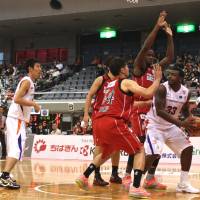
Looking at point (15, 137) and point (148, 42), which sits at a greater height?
point (148, 42)

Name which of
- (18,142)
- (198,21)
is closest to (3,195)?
(18,142)

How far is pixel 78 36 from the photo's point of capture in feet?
111

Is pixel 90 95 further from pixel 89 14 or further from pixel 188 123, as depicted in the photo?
pixel 89 14

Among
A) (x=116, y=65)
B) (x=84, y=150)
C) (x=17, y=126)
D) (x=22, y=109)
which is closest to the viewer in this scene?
(x=116, y=65)

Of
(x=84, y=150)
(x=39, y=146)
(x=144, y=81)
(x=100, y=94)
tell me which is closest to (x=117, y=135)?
(x=100, y=94)

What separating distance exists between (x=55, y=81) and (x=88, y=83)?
7.69ft

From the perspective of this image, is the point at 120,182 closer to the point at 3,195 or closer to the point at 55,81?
the point at 3,195

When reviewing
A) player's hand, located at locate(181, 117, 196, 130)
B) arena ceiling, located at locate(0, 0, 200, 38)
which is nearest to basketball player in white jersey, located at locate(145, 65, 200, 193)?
player's hand, located at locate(181, 117, 196, 130)

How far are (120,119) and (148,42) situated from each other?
124 centimetres

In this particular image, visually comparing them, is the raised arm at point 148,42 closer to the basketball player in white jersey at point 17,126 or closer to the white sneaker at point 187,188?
the basketball player in white jersey at point 17,126

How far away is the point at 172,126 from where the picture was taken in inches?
287

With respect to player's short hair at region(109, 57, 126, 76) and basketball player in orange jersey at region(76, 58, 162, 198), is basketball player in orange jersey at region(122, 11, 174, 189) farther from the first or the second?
basketball player in orange jersey at region(76, 58, 162, 198)

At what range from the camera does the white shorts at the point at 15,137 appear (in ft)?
23.9

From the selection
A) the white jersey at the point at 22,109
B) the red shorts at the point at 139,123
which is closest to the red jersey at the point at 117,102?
the red shorts at the point at 139,123
